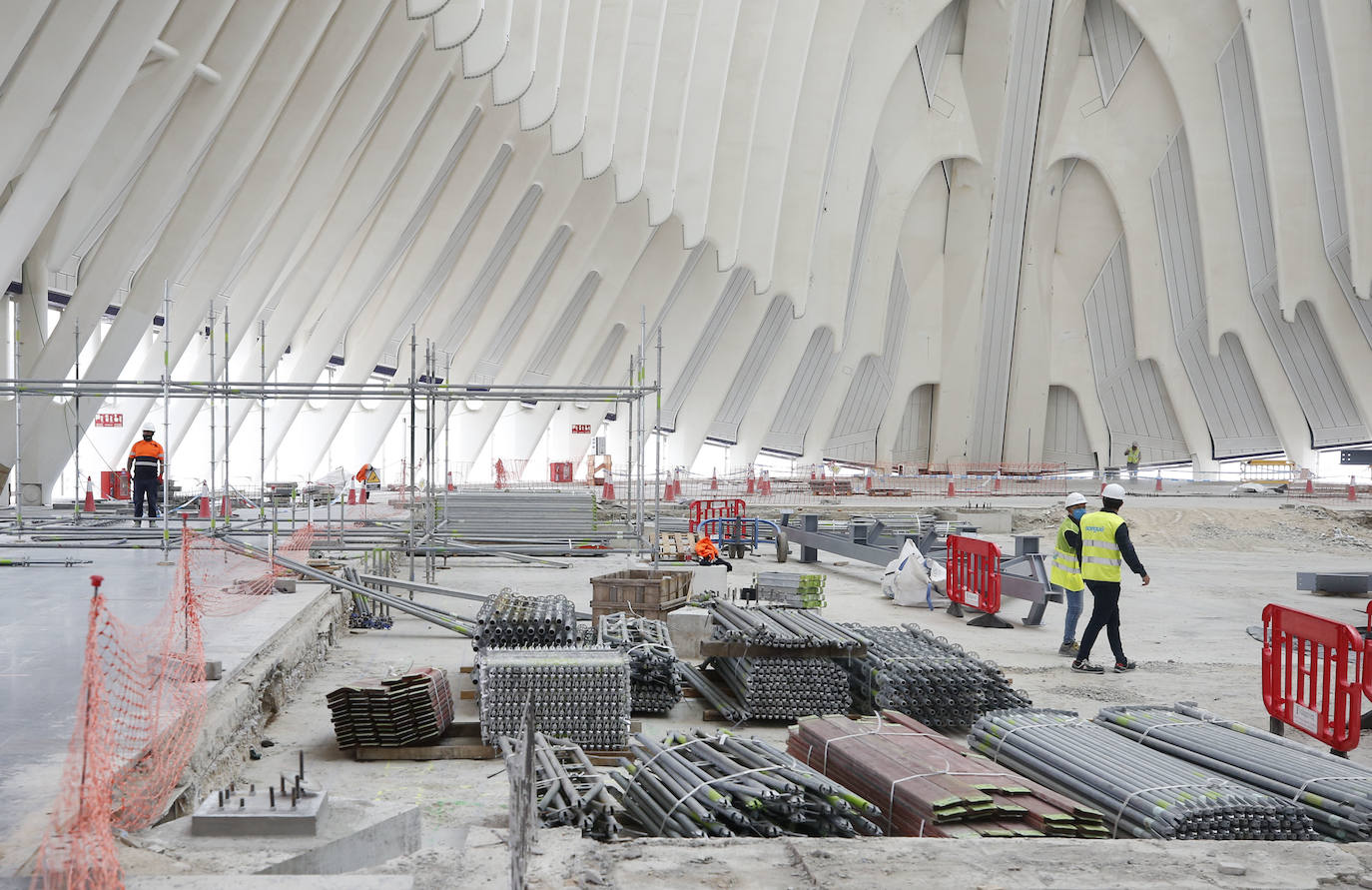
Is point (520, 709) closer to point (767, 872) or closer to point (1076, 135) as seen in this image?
point (767, 872)

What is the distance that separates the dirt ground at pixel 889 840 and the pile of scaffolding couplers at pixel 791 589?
0.38 meters

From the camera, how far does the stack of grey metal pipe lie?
859 centimetres

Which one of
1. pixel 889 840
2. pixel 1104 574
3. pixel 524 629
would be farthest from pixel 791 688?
pixel 889 840

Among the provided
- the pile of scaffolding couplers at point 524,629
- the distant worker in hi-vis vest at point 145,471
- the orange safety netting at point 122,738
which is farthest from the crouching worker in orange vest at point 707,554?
the distant worker in hi-vis vest at point 145,471

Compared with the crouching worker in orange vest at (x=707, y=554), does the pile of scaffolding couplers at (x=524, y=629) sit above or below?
below

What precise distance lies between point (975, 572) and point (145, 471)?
11.9m

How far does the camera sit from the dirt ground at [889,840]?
14.7 feet

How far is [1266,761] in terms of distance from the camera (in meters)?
6.20

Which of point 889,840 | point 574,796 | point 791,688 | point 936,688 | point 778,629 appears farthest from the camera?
point 778,629

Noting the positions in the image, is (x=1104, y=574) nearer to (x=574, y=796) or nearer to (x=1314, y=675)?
(x=1314, y=675)

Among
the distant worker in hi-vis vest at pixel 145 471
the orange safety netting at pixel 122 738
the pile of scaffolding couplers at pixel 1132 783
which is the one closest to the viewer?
the orange safety netting at pixel 122 738

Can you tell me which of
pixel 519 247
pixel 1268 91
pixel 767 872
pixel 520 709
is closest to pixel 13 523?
pixel 520 709

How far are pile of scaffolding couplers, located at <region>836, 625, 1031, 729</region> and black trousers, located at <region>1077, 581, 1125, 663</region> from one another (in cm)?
207

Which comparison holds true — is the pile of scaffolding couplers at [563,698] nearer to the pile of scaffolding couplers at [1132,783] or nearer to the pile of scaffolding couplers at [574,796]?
the pile of scaffolding couplers at [574,796]
